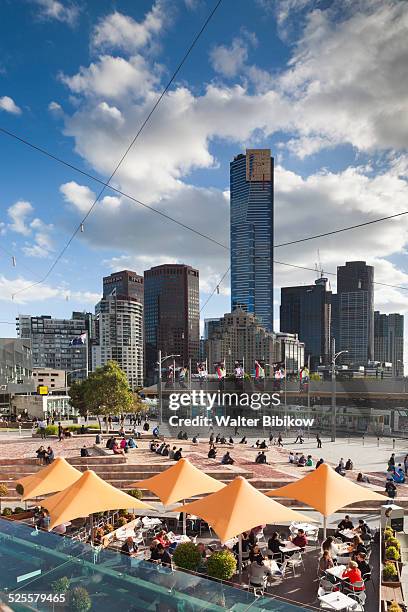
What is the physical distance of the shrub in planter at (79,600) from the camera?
7262 mm

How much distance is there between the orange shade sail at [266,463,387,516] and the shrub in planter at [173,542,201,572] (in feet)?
9.94

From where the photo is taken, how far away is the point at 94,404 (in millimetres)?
38844

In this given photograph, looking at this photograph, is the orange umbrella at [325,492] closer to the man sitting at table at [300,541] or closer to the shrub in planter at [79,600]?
the man sitting at table at [300,541]

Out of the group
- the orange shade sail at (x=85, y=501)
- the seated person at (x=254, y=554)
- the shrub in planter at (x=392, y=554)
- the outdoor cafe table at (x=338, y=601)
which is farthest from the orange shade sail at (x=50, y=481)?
the shrub in planter at (x=392, y=554)

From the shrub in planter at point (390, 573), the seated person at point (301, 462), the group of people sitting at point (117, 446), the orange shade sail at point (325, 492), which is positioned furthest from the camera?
the seated person at point (301, 462)

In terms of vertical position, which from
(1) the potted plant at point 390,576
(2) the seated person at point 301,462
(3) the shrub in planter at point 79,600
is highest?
(3) the shrub in planter at point 79,600

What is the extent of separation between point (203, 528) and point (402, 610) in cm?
759

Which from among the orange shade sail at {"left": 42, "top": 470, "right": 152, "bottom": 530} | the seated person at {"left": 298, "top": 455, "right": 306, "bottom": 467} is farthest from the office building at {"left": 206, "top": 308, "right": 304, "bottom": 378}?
the orange shade sail at {"left": 42, "top": 470, "right": 152, "bottom": 530}

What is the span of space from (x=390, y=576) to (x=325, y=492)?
92.1 inches

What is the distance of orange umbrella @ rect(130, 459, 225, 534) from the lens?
557 inches

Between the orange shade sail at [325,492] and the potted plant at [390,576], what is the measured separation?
1673mm

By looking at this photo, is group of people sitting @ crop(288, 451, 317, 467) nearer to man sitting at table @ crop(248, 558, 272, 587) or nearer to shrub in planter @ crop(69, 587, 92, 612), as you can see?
man sitting at table @ crop(248, 558, 272, 587)

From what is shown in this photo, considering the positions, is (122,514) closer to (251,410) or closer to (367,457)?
(367,457)

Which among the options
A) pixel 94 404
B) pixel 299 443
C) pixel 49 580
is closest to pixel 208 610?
pixel 49 580
